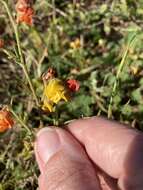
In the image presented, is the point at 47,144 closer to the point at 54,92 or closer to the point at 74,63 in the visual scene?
the point at 54,92

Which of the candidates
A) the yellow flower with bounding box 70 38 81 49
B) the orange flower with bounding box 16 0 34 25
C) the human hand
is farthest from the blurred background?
the human hand

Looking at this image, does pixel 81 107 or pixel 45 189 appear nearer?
pixel 45 189

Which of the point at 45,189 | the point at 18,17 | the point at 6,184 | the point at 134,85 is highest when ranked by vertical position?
the point at 18,17

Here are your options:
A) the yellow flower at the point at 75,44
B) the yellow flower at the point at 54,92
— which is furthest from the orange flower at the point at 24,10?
the yellow flower at the point at 75,44

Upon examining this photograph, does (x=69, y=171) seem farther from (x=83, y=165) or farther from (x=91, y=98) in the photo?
(x=91, y=98)

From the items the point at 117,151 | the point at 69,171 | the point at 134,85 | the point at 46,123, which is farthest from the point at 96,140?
the point at 134,85

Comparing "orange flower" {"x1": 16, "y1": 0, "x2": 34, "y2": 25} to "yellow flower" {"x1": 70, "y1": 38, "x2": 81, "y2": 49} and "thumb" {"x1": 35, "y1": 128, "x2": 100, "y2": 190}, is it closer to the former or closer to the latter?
"thumb" {"x1": 35, "y1": 128, "x2": 100, "y2": 190}
